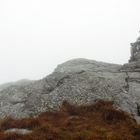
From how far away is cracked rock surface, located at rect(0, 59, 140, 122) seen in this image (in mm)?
25289

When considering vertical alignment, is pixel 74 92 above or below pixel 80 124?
above

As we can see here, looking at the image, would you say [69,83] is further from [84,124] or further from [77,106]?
[84,124]

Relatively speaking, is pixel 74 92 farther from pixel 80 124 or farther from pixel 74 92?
pixel 80 124

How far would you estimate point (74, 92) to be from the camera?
26578 mm

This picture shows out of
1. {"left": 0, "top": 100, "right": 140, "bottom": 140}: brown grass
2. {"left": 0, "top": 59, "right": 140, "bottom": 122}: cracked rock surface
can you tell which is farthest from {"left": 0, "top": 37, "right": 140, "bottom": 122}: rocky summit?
{"left": 0, "top": 100, "right": 140, "bottom": 140}: brown grass

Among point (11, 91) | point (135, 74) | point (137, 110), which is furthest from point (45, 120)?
point (135, 74)

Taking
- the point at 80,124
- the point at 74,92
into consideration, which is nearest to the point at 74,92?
the point at 74,92

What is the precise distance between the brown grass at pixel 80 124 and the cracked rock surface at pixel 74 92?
1.31 metres

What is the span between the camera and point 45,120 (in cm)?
2205

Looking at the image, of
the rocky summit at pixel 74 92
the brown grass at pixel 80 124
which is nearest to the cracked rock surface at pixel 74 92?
the rocky summit at pixel 74 92

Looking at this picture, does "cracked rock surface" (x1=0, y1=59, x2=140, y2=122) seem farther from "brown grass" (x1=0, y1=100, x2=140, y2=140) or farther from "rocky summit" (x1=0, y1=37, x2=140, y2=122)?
"brown grass" (x1=0, y1=100, x2=140, y2=140)

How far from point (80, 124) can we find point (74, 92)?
20.7ft

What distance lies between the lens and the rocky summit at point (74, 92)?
995 inches

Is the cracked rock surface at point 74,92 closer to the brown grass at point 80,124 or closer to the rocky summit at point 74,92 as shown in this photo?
the rocky summit at point 74,92
